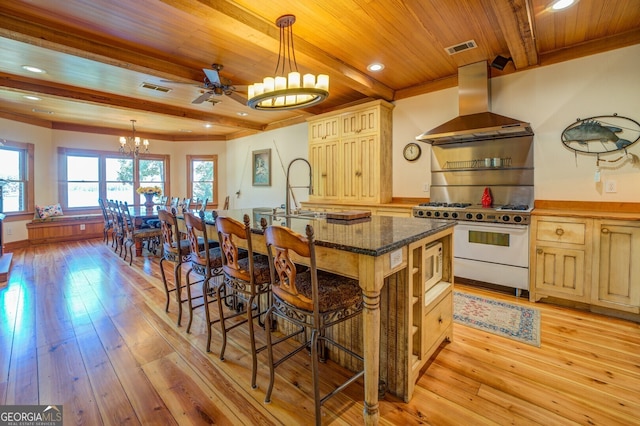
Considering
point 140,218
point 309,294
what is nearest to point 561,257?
point 309,294

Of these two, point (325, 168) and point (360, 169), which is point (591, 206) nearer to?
point (360, 169)

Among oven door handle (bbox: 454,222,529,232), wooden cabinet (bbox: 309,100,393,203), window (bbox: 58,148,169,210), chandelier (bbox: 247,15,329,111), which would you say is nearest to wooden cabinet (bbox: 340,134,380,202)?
wooden cabinet (bbox: 309,100,393,203)

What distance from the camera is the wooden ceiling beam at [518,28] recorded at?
7.13 ft

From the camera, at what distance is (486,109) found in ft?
11.5

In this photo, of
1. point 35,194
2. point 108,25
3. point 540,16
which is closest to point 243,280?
point 108,25

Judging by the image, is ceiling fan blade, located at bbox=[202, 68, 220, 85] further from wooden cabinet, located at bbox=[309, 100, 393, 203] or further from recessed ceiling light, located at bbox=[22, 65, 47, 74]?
recessed ceiling light, located at bbox=[22, 65, 47, 74]

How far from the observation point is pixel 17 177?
576 centimetres

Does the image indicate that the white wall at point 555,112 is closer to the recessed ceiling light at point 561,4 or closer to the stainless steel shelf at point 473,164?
the stainless steel shelf at point 473,164

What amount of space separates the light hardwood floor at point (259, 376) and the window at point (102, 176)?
489cm

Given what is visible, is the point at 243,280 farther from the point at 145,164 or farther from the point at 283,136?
the point at 145,164

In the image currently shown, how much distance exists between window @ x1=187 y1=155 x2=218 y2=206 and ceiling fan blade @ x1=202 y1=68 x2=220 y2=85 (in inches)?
199

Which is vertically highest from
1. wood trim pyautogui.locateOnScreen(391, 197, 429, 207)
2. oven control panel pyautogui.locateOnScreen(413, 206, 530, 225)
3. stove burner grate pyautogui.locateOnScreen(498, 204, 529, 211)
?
wood trim pyautogui.locateOnScreen(391, 197, 429, 207)

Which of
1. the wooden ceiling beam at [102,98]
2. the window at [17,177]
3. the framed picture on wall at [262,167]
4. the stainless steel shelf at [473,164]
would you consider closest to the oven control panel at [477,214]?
the stainless steel shelf at [473,164]

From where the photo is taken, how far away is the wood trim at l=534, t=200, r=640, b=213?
291 centimetres
